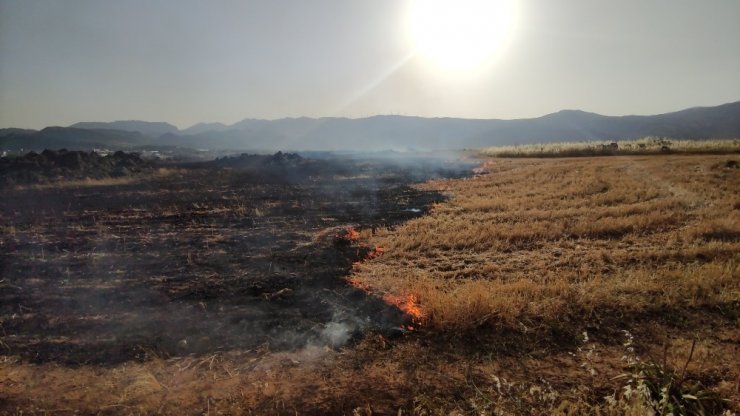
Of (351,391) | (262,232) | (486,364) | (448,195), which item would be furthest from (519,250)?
(448,195)

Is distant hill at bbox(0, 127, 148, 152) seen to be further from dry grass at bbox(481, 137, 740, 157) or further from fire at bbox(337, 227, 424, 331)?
fire at bbox(337, 227, 424, 331)

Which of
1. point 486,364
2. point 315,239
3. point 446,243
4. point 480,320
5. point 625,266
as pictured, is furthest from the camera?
point 315,239

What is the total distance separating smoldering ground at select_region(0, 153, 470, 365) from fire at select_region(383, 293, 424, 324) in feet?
0.60

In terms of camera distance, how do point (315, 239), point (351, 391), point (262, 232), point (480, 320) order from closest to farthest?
point (351, 391) < point (480, 320) < point (315, 239) < point (262, 232)

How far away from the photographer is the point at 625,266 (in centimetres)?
837

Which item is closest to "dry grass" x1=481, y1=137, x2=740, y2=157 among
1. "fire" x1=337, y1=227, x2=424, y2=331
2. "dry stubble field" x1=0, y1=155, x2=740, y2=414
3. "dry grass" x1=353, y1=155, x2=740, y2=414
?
"dry grass" x1=353, y1=155, x2=740, y2=414

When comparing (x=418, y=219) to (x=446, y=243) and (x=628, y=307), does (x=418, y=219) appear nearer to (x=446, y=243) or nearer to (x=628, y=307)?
(x=446, y=243)

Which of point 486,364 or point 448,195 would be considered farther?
point 448,195

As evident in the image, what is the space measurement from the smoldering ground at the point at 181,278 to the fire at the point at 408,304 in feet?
0.60

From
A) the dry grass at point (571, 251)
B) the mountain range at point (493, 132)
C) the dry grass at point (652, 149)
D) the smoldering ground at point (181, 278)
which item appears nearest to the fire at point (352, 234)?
the smoldering ground at point (181, 278)

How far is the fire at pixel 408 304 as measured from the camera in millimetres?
6439

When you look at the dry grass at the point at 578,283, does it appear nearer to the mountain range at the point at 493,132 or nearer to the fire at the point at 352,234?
the fire at the point at 352,234

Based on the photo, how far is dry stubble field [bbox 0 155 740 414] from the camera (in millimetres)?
4348

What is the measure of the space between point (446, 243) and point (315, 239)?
13.9 ft
